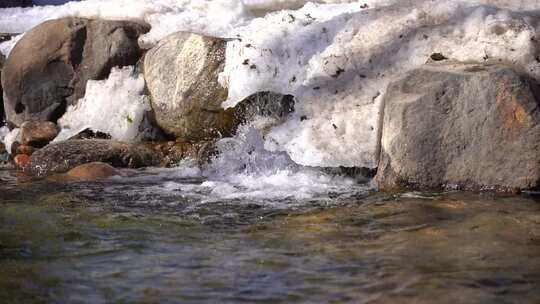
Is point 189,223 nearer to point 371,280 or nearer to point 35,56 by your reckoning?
point 371,280

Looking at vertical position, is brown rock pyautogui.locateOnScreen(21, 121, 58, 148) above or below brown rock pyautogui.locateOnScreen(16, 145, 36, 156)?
above

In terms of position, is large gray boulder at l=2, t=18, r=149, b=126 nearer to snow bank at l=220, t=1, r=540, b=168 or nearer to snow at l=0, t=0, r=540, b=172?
snow at l=0, t=0, r=540, b=172

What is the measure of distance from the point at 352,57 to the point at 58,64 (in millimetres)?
4063

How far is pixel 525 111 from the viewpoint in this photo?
5047 millimetres

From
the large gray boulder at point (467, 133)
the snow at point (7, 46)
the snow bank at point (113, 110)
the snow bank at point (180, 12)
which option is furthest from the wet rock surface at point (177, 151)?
the snow at point (7, 46)

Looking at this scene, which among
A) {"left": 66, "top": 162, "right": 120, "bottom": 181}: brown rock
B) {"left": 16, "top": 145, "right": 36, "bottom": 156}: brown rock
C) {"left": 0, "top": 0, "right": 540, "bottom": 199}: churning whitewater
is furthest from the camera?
{"left": 16, "top": 145, "right": 36, "bottom": 156}: brown rock

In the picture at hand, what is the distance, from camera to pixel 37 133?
841cm

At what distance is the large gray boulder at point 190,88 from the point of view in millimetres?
7082

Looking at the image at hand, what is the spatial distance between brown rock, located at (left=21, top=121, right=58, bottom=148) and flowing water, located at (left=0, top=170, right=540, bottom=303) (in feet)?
9.76

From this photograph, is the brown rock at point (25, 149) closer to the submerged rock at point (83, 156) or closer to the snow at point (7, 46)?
the submerged rock at point (83, 156)

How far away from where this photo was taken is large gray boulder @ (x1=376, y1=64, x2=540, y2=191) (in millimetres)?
5047

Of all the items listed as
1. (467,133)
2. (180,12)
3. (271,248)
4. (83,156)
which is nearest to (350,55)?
(467,133)

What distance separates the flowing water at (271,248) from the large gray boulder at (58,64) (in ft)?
11.5

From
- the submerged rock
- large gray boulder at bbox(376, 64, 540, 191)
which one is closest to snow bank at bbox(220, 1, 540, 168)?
large gray boulder at bbox(376, 64, 540, 191)
